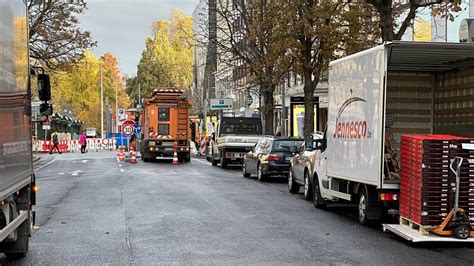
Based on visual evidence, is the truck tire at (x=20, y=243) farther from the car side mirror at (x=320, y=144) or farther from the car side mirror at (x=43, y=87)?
the car side mirror at (x=320, y=144)

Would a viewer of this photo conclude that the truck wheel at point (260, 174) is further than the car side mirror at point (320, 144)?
Yes

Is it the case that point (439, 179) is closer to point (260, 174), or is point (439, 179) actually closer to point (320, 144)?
point (320, 144)

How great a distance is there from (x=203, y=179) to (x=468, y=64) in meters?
12.7

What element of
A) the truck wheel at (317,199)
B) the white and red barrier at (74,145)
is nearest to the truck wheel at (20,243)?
the truck wheel at (317,199)

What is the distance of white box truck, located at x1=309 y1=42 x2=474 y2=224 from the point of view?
11000 millimetres

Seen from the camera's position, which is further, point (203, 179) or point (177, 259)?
point (203, 179)

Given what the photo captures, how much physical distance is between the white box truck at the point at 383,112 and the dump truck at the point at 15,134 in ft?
17.7

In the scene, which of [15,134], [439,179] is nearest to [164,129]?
[439,179]

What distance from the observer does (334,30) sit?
24.5 metres

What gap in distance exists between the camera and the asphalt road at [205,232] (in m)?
→ 9.05

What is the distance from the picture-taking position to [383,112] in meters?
10.7

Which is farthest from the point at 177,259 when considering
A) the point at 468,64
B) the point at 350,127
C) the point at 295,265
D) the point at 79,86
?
the point at 79,86

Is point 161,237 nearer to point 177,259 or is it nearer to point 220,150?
point 177,259

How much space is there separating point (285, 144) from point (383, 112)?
37.7ft
